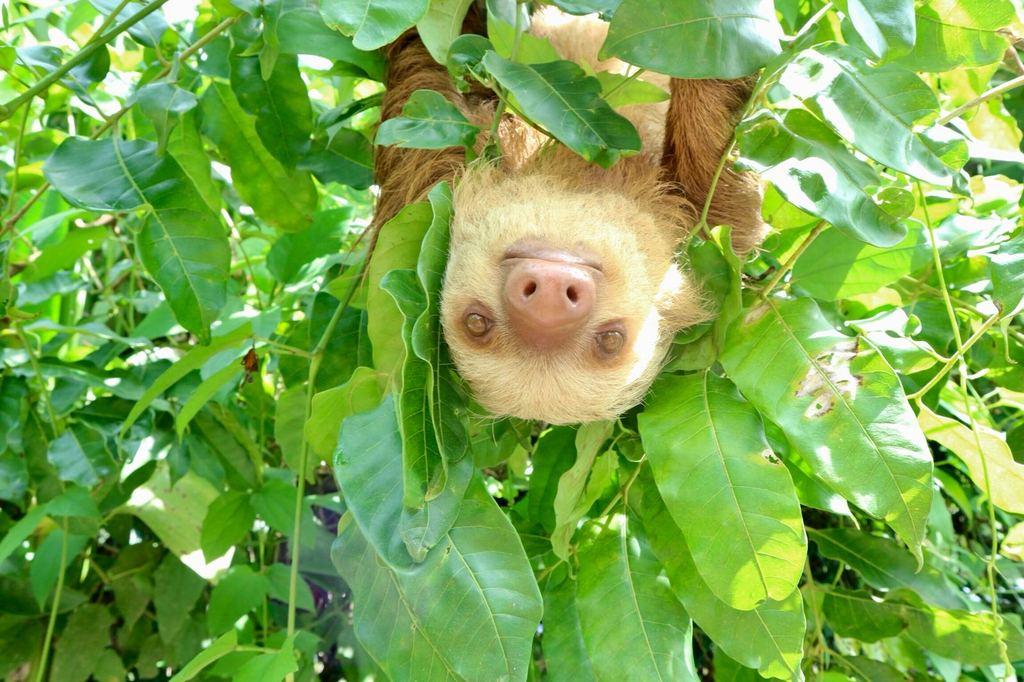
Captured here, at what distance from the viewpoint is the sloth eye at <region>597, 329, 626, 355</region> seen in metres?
2.26

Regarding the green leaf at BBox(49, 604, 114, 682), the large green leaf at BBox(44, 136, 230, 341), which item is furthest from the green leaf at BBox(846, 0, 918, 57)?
the green leaf at BBox(49, 604, 114, 682)

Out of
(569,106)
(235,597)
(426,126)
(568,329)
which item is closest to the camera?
(569,106)

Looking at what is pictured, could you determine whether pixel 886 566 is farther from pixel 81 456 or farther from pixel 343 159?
pixel 81 456

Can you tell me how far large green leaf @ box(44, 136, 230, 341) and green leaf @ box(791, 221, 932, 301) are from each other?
1.13 m

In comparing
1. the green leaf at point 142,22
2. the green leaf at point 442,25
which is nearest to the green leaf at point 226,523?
the green leaf at point 142,22

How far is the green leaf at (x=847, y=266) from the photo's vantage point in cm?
193

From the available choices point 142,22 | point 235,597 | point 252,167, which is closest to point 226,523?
point 235,597

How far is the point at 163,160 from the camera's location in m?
1.85

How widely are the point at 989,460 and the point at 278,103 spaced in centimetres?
172

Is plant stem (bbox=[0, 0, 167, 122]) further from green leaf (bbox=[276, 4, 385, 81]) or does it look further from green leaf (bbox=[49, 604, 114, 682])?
green leaf (bbox=[49, 604, 114, 682])

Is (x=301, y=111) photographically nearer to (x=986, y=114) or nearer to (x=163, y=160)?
(x=163, y=160)

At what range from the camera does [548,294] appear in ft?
6.61

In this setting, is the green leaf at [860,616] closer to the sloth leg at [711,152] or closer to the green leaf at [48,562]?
the sloth leg at [711,152]

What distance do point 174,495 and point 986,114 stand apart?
2.57 m
